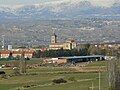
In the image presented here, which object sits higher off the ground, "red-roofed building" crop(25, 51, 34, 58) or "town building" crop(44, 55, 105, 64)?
"red-roofed building" crop(25, 51, 34, 58)

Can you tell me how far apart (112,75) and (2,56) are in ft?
197

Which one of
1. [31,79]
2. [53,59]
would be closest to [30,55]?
[53,59]

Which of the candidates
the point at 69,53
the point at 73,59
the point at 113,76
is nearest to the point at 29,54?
the point at 69,53

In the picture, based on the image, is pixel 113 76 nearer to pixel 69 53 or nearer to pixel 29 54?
pixel 69 53

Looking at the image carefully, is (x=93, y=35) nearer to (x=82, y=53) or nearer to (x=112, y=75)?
(x=82, y=53)

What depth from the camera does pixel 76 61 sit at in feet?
254

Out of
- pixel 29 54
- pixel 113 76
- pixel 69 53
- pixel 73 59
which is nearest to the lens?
pixel 113 76

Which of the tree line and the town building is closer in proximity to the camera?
the town building

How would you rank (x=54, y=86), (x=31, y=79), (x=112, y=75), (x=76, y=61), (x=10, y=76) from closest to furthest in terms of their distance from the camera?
(x=112, y=75) → (x=54, y=86) → (x=31, y=79) → (x=10, y=76) → (x=76, y=61)

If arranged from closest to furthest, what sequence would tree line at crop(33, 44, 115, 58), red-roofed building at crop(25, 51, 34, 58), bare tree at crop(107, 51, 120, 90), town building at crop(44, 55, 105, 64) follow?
bare tree at crop(107, 51, 120, 90) → town building at crop(44, 55, 105, 64) → tree line at crop(33, 44, 115, 58) → red-roofed building at crop(25, 51, 34, 58)

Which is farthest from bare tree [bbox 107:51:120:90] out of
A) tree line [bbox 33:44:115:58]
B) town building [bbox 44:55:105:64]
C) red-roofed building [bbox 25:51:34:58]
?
red-roofed building [bbox 25:51:34:58]

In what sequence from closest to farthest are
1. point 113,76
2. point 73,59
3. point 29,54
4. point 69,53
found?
point 113,76, point 73,59, point 69,53, point 29,54

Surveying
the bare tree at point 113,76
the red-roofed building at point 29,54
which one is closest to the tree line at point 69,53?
the red-roofed building at point 29,54

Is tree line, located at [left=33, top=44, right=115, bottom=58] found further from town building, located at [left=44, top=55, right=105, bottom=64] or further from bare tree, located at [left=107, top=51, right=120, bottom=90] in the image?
bare tree, located at [left=107, top=51, right=120, bottom=90]
